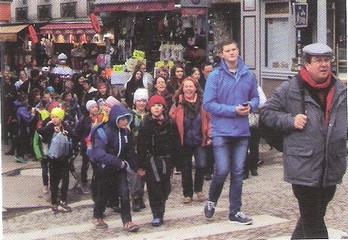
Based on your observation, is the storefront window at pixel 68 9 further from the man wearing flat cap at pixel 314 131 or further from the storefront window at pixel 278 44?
the man wearing flat cap at pixel 314 131

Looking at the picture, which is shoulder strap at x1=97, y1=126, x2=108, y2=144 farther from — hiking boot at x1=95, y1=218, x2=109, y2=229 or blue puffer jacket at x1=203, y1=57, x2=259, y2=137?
blue puffer jacket at x1=203, y1=57, x2=259, y2=137

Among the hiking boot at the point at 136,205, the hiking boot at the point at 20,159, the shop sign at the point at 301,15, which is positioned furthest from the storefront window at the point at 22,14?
the hiking boot at the point at 136,205

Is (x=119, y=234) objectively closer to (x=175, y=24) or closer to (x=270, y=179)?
(x=270, y=179)

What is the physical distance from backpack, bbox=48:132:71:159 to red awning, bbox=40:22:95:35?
54.2 feet

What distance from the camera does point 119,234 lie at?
27.8ft

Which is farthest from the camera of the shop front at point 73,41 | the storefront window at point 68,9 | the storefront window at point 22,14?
the storefront window at point 22,14

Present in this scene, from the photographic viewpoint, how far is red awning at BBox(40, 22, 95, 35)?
26531 millimetres

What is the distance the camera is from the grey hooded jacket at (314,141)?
620 centimetres

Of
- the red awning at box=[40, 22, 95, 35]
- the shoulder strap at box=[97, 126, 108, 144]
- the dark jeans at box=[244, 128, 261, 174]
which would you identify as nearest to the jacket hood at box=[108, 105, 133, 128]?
the shoulder strap at box=[97, 126, 108, 144]

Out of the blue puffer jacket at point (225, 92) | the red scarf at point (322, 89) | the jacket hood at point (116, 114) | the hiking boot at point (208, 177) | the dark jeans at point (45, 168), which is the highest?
the red scarf at point (322, 89)

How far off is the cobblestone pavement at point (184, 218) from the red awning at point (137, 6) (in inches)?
411

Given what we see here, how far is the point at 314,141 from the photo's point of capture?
6.20 m

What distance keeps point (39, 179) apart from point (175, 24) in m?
9.22

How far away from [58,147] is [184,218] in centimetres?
168
